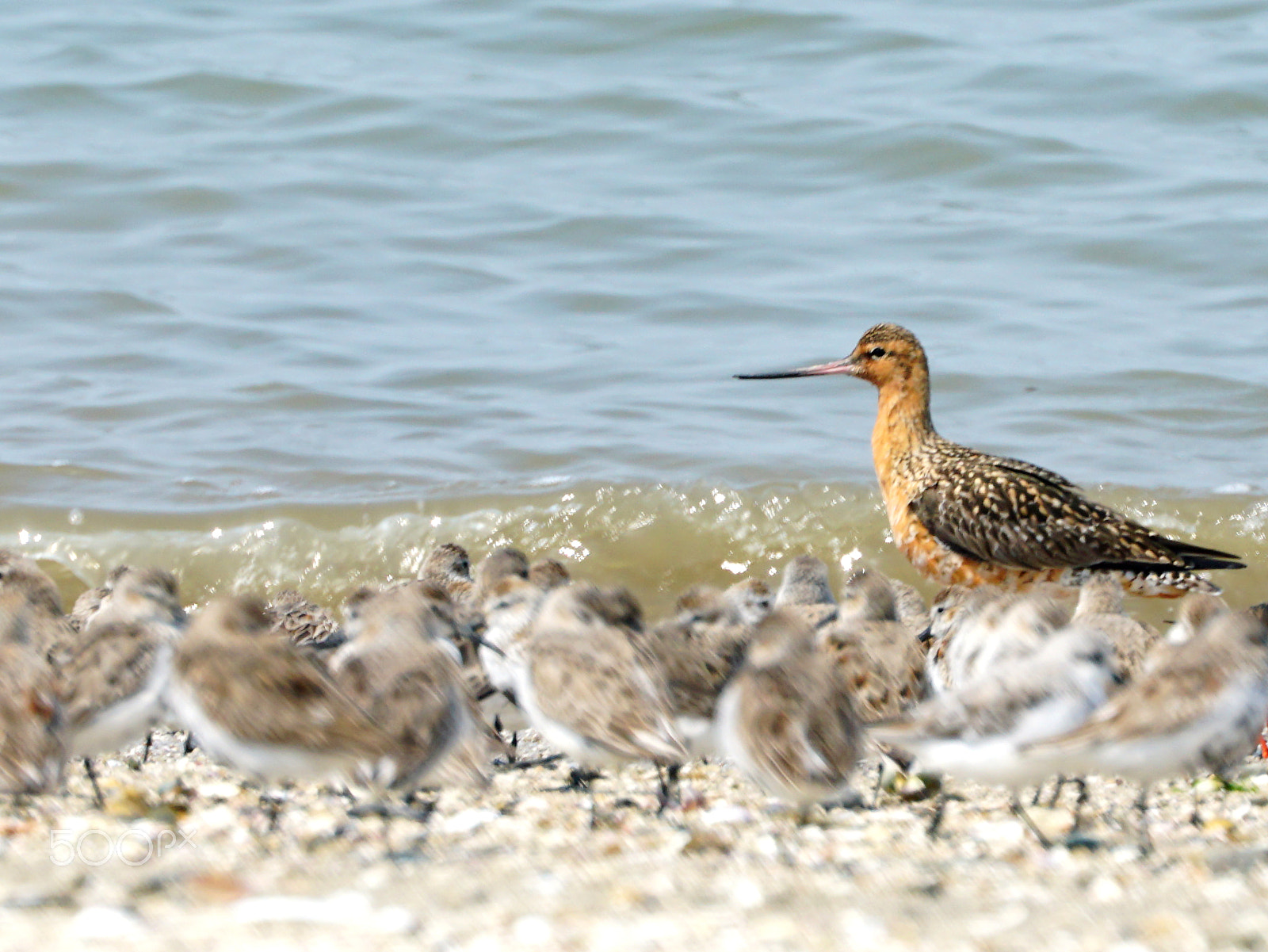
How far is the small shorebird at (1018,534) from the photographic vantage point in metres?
9.01

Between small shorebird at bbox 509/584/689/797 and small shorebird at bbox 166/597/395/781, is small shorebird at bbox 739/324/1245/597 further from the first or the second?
small shorebird at bbox 166/597/395/781

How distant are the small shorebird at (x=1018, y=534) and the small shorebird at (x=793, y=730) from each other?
12.6 ft

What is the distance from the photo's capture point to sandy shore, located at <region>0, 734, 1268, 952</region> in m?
4.06

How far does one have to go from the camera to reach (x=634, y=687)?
5.45m

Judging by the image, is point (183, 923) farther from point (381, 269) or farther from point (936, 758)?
point (381, 269)

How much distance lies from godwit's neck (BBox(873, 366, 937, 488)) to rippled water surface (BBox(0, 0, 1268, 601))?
34.7 inches

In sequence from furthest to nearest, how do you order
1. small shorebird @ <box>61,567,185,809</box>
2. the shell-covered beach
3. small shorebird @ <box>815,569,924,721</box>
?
1. small shorebird @ <box>815,569,924,721</box>
2. small shorebird @ <box>61,567,185,809</box>
3. the shell-covered beach

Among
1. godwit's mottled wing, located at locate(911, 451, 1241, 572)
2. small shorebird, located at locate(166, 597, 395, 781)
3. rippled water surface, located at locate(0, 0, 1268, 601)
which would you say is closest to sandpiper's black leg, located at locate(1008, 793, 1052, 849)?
small shorebird, located at locate(166, 597, 395, 781)

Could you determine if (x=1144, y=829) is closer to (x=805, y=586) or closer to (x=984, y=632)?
(x=984, y=632)

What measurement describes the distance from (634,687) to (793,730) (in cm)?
60

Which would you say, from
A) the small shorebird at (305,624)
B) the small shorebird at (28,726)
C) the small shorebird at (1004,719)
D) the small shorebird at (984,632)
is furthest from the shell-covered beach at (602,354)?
the small shorebird at (305,624)

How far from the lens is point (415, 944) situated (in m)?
3.98

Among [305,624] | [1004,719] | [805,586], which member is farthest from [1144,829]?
[305,624]

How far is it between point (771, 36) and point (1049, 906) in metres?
17.0
